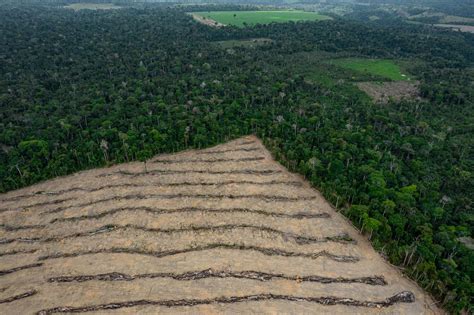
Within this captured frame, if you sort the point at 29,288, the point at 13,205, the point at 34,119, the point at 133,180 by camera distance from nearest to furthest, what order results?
the point at 29,288, the point at 13,205, the point at 133,180, the point at 34,119

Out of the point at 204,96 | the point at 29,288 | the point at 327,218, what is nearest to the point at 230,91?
the point at 204,96

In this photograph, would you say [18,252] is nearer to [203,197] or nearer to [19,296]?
[19,296]

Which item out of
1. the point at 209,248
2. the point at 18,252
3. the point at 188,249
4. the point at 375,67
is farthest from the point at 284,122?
the point at 375,67

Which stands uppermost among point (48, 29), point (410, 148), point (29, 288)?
point (48, 29)

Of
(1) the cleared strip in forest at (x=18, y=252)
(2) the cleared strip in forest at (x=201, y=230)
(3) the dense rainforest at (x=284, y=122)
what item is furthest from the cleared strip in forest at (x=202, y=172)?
(1) the cleared strip in forest at (x=18, y=252)

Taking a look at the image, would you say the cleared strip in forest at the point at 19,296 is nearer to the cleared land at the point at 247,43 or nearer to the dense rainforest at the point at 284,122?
the dense rainforest at the point at 284,122

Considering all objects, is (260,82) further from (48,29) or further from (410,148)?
(48,29)

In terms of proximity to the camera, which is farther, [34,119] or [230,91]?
[230,91]
